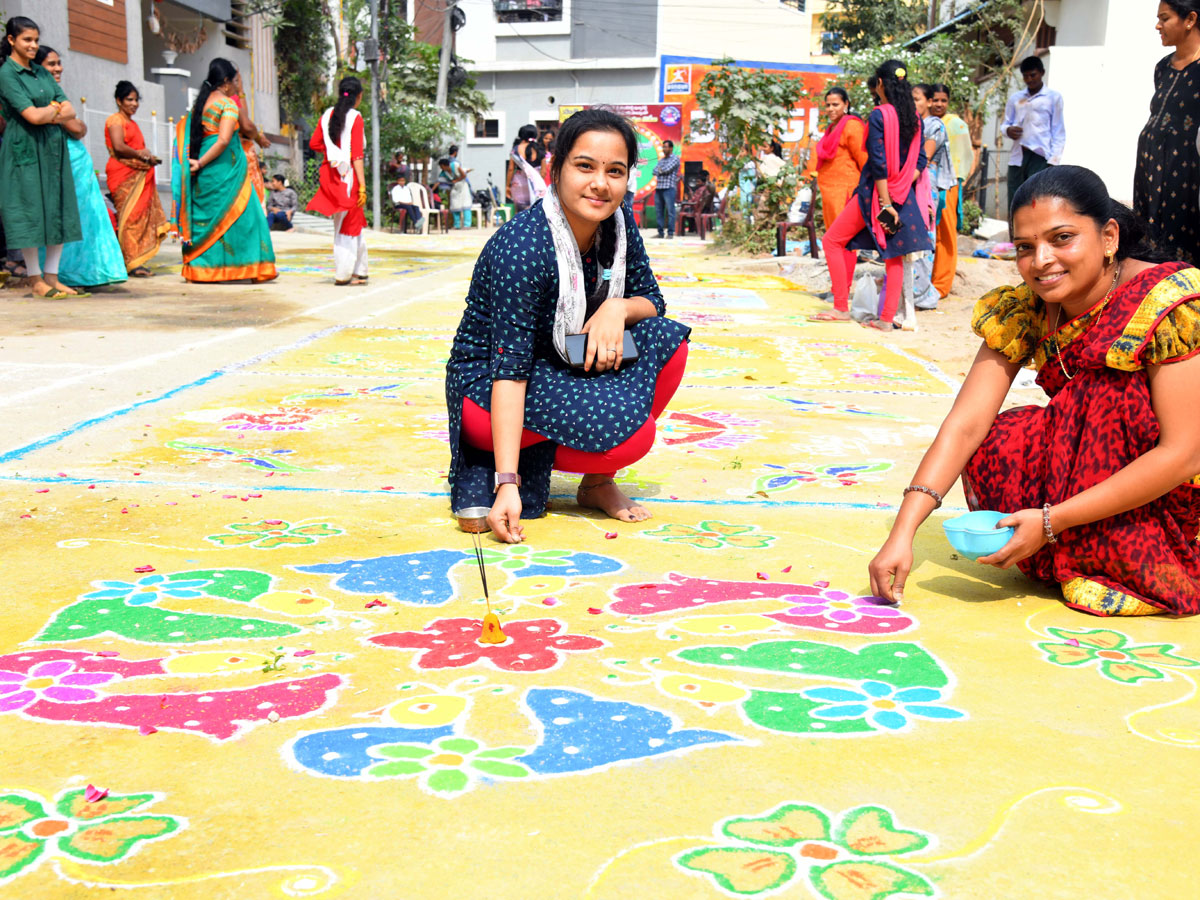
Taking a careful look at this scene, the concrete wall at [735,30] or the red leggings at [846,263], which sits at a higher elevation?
the concrete wall at [735,30]

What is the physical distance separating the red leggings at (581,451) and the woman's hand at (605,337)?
203mm

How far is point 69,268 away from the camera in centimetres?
852

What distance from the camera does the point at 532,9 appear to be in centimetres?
3147

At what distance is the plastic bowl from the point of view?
3088mm

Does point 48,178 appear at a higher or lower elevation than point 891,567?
higher

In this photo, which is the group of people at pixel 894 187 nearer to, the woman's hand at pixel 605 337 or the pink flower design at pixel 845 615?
the woman's hand at pixel 605 337

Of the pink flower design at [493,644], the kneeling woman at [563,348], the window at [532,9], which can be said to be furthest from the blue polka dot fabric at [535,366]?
the window at [532,9]

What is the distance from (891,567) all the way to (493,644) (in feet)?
2.77

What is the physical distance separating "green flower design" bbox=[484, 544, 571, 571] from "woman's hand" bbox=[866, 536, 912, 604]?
2.48 feet

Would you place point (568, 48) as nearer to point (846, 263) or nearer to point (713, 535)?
point (846, 263)

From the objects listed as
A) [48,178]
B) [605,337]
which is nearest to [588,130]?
[605,337]

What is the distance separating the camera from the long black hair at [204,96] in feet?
28.8

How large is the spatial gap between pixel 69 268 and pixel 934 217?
6221 millimetres

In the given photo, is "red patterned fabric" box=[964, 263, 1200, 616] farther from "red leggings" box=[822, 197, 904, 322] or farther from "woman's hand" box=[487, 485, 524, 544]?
"red leggings" box=[822, 197, 904, 322]
